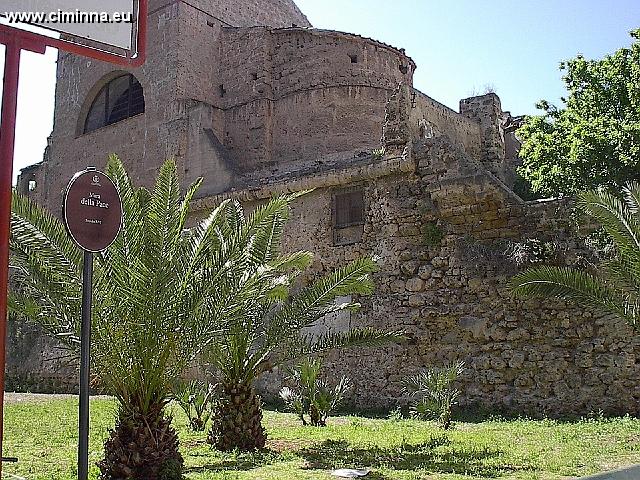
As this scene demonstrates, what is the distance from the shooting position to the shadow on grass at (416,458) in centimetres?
676

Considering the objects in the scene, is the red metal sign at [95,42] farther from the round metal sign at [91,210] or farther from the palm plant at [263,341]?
the palm plant at [263,341]

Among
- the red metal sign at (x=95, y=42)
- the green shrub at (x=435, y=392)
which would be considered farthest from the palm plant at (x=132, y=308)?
the green shrub at (x=435, y=392)

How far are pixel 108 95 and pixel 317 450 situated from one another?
16.1 metres

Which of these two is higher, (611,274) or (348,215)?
(348,215)

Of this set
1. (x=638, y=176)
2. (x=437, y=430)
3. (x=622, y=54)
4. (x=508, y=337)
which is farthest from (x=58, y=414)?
(x=622, y=54)

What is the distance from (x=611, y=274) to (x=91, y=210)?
7.36 meters

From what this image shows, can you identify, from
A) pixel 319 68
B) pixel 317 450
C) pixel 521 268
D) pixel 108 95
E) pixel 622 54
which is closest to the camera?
pixel 317 450

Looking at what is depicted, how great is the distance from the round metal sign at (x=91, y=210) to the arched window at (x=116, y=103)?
15.3 meters

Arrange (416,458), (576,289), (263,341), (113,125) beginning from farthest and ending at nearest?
(113,125), (576,289), (263,341), (416,458)

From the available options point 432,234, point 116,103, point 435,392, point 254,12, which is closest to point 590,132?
point 432,234

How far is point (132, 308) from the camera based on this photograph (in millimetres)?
6453

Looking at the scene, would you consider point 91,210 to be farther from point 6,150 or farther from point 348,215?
point 348,215

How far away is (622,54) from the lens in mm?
15758

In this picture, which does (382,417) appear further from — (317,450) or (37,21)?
(37,21)
